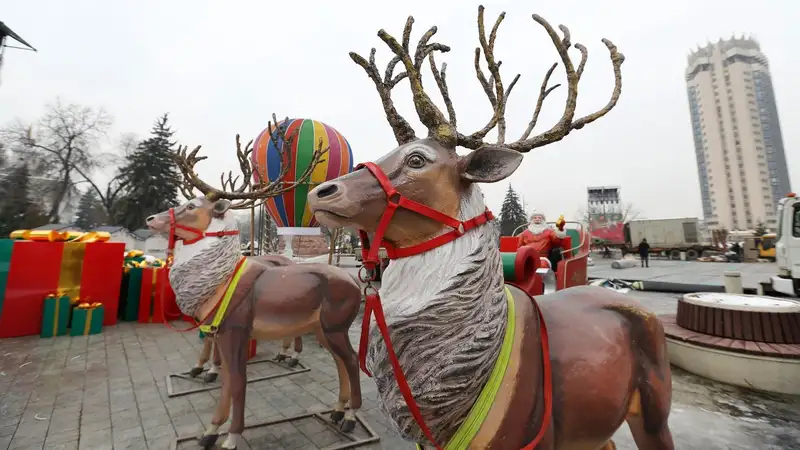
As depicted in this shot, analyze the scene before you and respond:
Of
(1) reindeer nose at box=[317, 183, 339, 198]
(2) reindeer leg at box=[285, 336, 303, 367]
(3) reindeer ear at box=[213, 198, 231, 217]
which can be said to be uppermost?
(3) reindeer ear at box=[213, 198, 231, 217]

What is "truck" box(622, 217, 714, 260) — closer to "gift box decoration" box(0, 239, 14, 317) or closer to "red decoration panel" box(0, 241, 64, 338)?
"red decoration panel" box(0, 241, 64, 338)

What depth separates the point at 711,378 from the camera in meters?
4.84

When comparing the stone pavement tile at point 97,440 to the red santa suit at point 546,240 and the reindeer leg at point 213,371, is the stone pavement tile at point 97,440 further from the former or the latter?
the red santa suit at point 546,240

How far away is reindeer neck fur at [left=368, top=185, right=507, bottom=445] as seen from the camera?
4.92 feet

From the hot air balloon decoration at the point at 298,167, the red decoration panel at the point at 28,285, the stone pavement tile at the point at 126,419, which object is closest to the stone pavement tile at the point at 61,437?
the stone pavement tile at the point at 126,419

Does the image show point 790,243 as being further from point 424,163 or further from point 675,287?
point 424,163

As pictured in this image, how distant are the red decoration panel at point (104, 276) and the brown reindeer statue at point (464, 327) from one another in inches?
369

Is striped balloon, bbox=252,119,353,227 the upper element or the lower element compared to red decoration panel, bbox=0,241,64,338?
upper

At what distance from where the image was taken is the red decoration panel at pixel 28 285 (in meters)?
7.18

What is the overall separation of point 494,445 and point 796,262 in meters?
10.7

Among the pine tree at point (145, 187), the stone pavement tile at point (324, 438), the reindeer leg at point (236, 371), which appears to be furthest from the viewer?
the pine tree at point (145, 187)

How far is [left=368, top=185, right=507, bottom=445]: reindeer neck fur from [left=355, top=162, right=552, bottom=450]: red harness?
0.03 metres

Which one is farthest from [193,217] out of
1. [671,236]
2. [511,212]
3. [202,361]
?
[511,212]

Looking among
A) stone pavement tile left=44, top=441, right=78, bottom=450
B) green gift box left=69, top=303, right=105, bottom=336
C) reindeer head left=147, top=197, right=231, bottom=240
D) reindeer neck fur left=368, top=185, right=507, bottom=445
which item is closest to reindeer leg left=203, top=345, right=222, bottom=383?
stone pavement tile left=44, top=441, right=78, bottom=450
